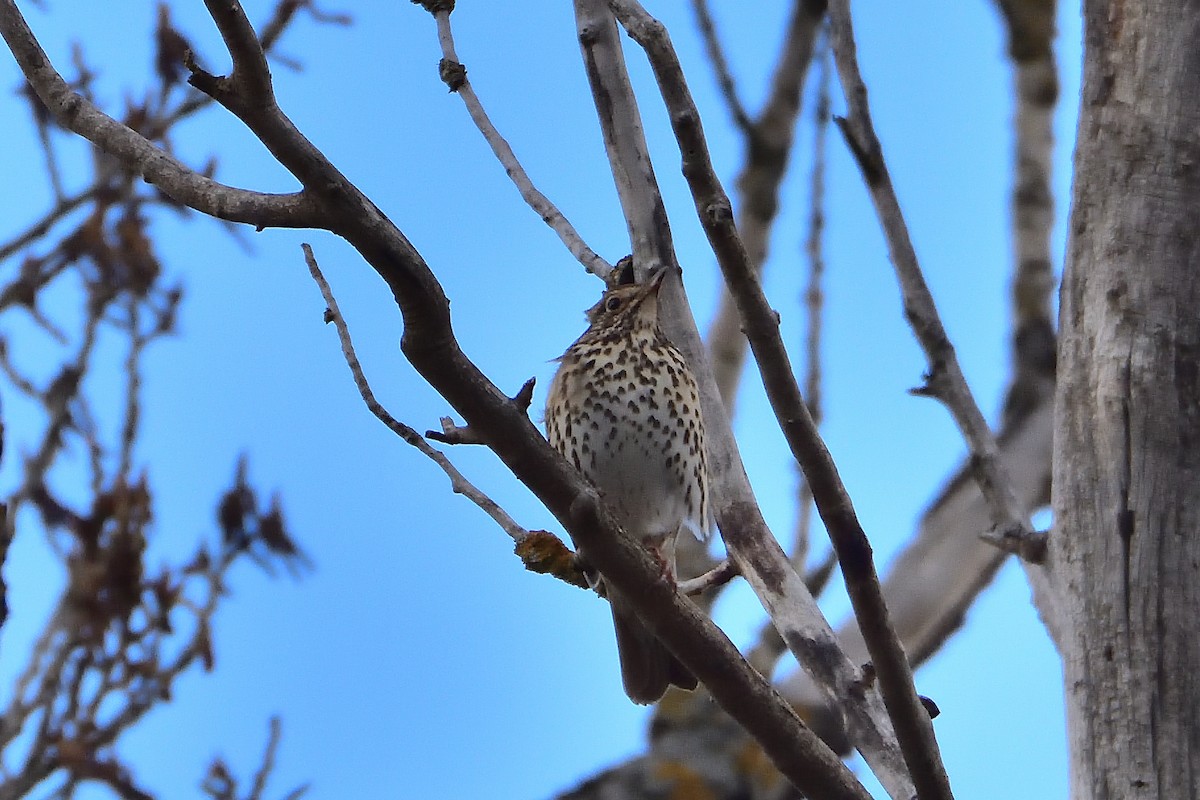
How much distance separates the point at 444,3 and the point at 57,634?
2.34 m

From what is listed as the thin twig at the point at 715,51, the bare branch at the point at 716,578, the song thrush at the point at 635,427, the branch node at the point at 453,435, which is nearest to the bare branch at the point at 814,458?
the branch node at the point at 453,435

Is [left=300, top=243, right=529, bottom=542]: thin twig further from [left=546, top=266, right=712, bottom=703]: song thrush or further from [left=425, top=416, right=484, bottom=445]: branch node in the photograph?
[left=546, top=266, right=712, bottom=703]: song thrush

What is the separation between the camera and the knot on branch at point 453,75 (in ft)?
14.3

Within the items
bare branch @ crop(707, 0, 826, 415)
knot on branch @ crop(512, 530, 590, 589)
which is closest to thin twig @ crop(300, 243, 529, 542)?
knot on branch @ crop(512, 530, 590, 589)

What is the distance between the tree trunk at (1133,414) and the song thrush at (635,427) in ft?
5.59

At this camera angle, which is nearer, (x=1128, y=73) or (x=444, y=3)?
(x=1128, y=73)

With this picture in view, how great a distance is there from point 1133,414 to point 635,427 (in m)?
2.02

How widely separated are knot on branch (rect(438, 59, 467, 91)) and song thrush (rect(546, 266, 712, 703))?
0.79m

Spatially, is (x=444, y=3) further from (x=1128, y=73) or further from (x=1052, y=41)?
(x=1052, y=41)

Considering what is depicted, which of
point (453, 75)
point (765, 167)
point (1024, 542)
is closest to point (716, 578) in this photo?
point (1024, 542)

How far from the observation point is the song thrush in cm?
474

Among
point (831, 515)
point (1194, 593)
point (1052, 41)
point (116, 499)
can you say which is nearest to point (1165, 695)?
point (1194, 593)

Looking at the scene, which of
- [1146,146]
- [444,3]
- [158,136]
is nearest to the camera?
[1146,146]

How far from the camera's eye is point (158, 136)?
16.7 ft
